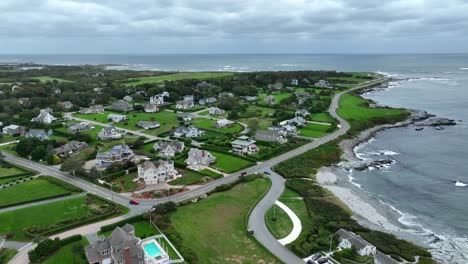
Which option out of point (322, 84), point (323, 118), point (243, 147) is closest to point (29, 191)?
point (243, 147)

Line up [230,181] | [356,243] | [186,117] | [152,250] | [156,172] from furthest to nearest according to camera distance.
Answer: [186,117] → [230,181] → [156,172] → [356,243] → [152,250]

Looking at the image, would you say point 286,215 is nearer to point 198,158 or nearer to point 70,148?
point 198,158

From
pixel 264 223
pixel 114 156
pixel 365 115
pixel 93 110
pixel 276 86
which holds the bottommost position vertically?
pixel 264 223

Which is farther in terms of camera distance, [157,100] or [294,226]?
[157,100]

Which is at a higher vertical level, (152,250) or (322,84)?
(322,84)

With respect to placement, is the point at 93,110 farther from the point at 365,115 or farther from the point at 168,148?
the point at 365,115

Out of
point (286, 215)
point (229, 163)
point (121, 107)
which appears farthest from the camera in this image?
point (121, 107)

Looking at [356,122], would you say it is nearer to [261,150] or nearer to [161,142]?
[261,150]
